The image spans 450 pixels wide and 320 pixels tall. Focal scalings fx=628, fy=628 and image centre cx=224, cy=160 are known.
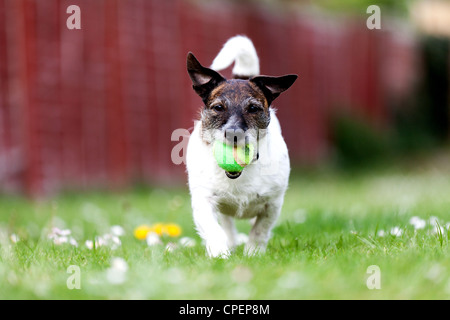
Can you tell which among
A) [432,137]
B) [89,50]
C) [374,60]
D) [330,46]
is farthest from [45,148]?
[432,137]

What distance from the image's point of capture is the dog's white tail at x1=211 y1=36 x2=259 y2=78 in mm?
4258

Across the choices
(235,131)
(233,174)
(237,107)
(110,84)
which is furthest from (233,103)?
(110,84)

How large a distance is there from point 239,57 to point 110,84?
192 inches

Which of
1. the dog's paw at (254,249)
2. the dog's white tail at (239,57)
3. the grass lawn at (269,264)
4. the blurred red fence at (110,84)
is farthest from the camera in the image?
the blurred red fence at (110,84)

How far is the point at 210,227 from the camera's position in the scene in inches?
145

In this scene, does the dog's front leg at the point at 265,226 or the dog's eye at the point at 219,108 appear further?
the dog's front leg at the point at 265,226

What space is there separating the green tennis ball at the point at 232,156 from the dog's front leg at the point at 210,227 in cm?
32

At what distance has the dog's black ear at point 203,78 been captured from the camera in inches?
155

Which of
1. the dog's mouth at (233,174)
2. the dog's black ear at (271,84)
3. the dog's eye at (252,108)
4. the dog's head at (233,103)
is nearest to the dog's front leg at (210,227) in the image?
the dog's mouth at (233,174)

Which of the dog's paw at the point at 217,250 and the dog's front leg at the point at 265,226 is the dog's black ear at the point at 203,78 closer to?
the dog's front leg at the point at 265,226

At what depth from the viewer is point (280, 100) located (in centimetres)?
1269

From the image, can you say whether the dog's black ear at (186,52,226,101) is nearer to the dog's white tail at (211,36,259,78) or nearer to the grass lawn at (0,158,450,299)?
the dog's white tail at (211,36,259,78)

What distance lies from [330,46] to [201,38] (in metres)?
5.07

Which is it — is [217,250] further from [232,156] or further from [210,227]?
[232,156]
